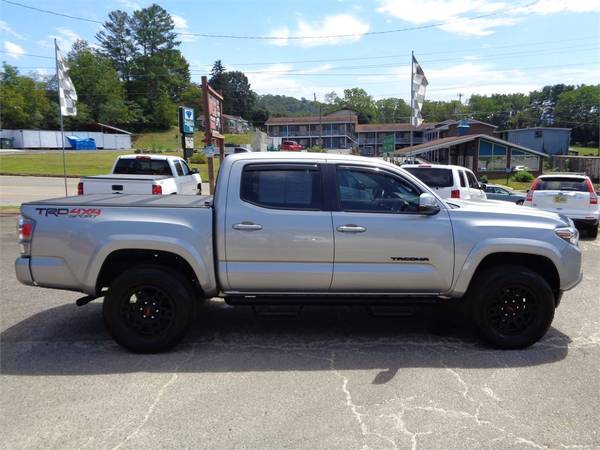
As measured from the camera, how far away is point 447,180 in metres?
11.1

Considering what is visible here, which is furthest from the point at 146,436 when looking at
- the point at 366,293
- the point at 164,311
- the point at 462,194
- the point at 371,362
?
the point at 462,194

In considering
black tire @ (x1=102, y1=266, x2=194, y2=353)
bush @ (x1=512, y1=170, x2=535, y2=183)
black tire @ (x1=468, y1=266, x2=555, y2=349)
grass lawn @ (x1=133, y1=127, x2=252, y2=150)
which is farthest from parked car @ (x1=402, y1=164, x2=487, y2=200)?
grass lawn @ (x1=133, y1=127, x2=252, y2=150)

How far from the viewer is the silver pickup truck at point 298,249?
425 centimetres

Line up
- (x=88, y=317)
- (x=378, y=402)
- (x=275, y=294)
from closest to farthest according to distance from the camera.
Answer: (x=378, y=402)
(x=275, y=294)
(x=88, y=317)

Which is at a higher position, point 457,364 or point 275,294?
point 275,294

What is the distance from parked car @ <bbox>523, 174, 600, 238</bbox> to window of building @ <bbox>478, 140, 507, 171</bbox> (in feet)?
102

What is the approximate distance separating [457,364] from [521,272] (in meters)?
1.09

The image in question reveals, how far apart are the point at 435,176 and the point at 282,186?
769 centimetres

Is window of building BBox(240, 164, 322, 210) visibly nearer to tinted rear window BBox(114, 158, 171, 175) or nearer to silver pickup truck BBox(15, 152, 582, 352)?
silver pickup truck BBox(15, 152, 582, 352)

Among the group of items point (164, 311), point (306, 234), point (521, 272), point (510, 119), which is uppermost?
point (510, 119)

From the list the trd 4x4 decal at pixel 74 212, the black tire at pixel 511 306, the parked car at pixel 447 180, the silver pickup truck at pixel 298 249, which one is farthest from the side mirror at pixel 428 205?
the parked car at pixel 447 180

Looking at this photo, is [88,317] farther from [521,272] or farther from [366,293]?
[521,272]

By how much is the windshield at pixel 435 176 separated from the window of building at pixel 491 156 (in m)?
32.8

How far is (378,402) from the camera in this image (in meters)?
3.48
